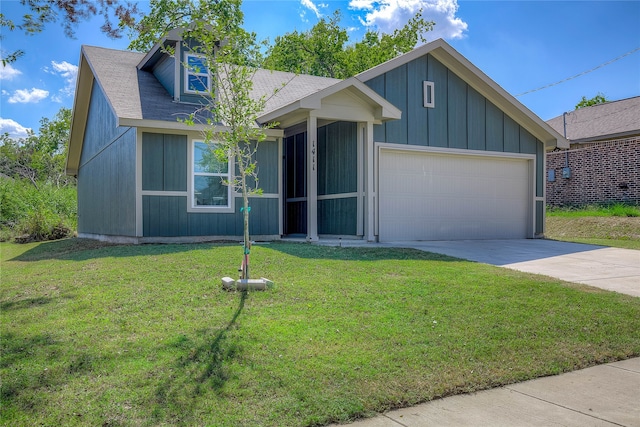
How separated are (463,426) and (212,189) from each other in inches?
381

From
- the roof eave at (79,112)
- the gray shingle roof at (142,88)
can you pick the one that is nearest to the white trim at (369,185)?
the gray shingle roof at (142,88)

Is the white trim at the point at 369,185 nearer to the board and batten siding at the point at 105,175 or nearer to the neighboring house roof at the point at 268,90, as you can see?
the neighboring house roof at the point at 268,90

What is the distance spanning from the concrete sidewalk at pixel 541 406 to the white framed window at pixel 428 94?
31.0 feet

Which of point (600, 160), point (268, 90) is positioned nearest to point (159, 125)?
point (268, 90)

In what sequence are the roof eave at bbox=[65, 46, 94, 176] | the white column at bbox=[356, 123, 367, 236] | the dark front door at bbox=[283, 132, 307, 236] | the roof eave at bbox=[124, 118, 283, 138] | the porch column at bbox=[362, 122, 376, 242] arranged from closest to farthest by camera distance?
the roof eave at bbox=[124, 118, 283, 138] < the porch column at bbox=[362, 122, 376, 242] < the white column at bbox=[356, 123, 367, 236] < the dark front door at bbox=[283, 132, 307, 236] < the roof eave at bbox=[65, 46, 94, 176]

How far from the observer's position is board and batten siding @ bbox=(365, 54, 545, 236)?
12.3 meters

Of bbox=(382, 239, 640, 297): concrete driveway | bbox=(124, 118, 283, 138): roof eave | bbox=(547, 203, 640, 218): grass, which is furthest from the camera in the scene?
bbox=(547, 203, 640, 218): grass

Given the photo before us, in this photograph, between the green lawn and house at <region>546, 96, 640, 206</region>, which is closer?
the green lawn

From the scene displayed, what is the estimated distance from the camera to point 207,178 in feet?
39.5

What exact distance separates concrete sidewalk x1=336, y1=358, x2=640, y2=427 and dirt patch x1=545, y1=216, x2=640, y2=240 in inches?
462

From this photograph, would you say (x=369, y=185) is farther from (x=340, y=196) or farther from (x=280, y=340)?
(x=280, y=340)

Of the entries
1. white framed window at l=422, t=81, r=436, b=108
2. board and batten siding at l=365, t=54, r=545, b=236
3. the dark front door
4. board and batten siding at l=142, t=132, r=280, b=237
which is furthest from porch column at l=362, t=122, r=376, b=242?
the dark front door

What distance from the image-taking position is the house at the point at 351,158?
1153 cm

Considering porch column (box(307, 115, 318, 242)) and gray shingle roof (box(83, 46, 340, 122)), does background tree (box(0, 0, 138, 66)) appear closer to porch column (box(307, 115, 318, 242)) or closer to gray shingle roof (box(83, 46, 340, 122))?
gray shingle roof (box(83, 46, 340, 122))
